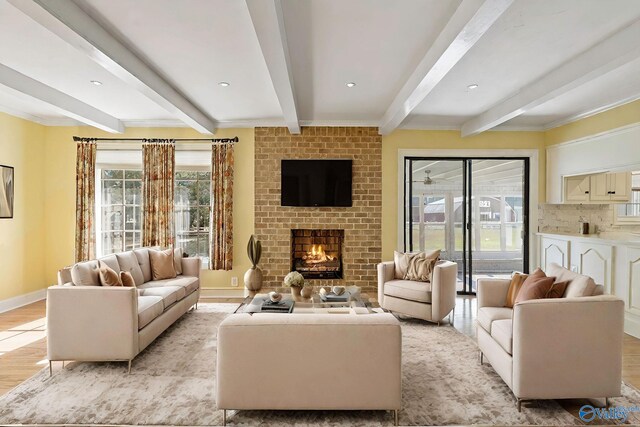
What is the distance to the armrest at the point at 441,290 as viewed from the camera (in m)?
4.12

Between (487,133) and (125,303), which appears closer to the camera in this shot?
(125,303)

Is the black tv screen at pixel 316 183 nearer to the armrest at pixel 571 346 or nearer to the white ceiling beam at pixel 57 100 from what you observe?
the white ceiling beam at pixel 57 100

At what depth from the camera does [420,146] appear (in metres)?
5.78

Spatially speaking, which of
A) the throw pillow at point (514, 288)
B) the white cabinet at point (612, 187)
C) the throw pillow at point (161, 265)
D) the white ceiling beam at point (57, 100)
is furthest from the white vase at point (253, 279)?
the white cabinet at point (612, 187)

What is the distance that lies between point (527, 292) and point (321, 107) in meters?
3.20

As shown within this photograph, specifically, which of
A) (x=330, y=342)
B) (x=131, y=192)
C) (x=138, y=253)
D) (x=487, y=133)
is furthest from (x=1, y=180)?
(x=487, y=133)

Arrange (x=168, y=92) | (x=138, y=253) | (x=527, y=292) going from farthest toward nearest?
(x=138, y=253), (x=168, y=92), (x=527, y=292)

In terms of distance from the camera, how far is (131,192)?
19.1 ft

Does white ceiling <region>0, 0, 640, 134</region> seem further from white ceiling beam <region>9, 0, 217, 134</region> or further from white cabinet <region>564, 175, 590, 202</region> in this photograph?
white cabinet <region>564, 175, 590, 202</region>

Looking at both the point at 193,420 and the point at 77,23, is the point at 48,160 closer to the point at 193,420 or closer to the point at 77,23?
the point at 77,23

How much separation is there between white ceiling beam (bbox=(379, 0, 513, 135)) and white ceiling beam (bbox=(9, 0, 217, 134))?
8.13 feet

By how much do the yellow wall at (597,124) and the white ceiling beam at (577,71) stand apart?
3.99 ft

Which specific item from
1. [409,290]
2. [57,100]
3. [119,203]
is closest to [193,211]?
A: [119,203]

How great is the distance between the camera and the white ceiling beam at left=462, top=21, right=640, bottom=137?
2.69 meters
